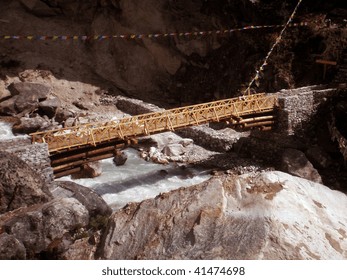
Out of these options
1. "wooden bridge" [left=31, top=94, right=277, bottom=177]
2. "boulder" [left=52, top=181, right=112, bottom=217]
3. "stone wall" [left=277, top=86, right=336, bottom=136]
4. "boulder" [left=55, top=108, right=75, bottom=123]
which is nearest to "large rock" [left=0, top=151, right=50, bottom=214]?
"boulder" [left=52, top=181, right=112, bottom=217]

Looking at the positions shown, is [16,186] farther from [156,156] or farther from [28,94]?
[28,94]

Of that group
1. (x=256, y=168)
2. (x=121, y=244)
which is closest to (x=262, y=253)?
(x=121, y=244)

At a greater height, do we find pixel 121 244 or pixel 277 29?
pixel 277 29

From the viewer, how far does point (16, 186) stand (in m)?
10.2

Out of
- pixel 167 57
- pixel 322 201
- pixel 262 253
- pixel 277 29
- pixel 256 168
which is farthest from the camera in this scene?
pixel 167 57

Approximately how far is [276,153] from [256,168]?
1290 mm

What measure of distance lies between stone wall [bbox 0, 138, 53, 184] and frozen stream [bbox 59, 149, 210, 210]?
8.35 ft

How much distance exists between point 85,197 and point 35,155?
88.3 inches

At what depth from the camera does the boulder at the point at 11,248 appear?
824cm

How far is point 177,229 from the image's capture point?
24.4 feet

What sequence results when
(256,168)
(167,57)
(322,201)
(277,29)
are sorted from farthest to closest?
(167,57) < (277,29) < (256,168) < (322,201)

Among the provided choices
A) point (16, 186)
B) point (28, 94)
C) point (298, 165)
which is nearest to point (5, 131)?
point (28, 94)

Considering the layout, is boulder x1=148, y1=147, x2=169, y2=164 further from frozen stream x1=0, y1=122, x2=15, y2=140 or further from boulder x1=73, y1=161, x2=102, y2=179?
frozen stream x1=0, y1=122, x2=15, y2=140

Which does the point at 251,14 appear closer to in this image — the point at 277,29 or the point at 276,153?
the point at 277,29
